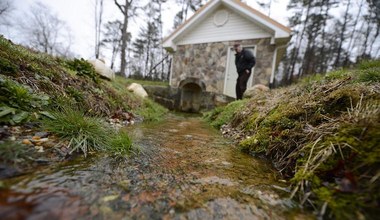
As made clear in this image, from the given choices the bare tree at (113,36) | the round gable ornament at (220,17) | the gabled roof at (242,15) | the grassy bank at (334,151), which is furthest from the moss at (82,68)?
the bare tree at (113,36)

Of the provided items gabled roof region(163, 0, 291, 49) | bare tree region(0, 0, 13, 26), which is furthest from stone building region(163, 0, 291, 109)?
bare tree region(0, 0, 13, 26)

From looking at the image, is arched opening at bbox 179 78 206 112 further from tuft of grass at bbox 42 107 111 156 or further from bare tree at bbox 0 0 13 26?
bare tree at bbox 0 0 13 26

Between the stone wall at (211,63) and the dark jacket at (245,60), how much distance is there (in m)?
2.17

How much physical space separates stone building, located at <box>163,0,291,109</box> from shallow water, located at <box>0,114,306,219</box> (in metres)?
6.71

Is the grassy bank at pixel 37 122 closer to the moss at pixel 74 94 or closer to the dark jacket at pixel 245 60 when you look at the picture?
the moss at pixel 74 94

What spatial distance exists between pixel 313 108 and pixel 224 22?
24.9ft

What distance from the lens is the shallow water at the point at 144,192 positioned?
0.70m

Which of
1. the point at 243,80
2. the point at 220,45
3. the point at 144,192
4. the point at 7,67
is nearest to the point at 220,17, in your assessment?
the point at 220,45

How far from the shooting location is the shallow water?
2.29 ft

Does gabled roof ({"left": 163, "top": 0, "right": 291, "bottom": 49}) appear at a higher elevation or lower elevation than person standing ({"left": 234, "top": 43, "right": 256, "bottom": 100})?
higher

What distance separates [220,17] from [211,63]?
2127 millimetres

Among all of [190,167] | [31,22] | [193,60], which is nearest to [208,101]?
[193,60]

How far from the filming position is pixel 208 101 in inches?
331

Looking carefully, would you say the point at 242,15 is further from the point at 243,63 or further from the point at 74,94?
the point at 74,94
